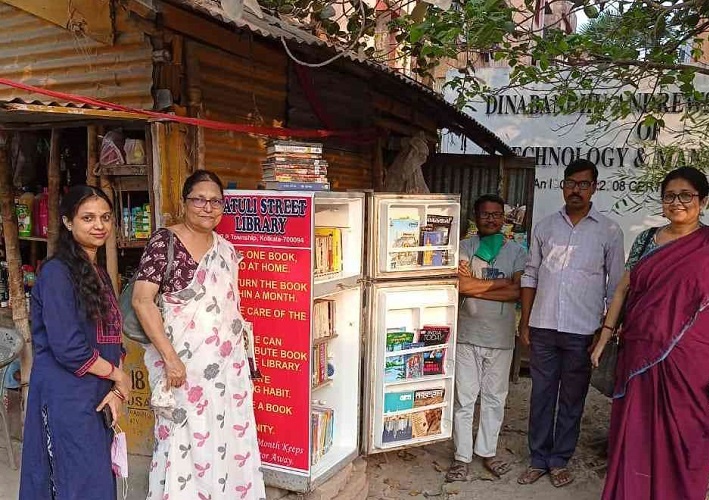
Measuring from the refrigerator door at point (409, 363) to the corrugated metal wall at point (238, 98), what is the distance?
131cm

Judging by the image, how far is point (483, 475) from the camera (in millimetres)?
4066

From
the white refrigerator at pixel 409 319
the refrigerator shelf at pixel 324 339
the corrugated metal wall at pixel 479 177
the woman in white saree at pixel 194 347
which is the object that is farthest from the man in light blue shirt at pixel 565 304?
the corrugated metal wall at pixel 479 177

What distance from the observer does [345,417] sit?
12.0 ft

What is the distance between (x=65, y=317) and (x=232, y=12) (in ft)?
4.35

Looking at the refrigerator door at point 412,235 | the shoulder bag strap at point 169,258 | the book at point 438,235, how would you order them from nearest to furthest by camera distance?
the shoulder bag strap at point 169,258
the refrigerator door at point 412,235
the book at point 438,235

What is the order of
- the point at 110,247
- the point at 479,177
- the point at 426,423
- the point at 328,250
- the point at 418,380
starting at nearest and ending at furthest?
the point at 328,250, the point at 110,247, the point at 418,380, the point at 426,423, the point at 479,177

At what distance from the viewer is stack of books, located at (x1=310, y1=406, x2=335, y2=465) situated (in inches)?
133

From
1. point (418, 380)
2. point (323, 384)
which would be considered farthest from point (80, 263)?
point (418, 380)

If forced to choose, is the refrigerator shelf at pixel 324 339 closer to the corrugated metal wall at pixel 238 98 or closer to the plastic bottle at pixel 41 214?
the corrugated metal wall at pixel 238 98

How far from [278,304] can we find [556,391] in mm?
1968

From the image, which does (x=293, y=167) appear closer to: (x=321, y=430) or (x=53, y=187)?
(x=321, y=430)

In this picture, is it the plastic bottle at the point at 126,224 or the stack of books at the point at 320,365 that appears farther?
the plastic bottle at the point at 126,224

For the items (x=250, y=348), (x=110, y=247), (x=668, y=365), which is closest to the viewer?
(x=668, y=365)

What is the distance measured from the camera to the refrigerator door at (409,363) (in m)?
3.66
